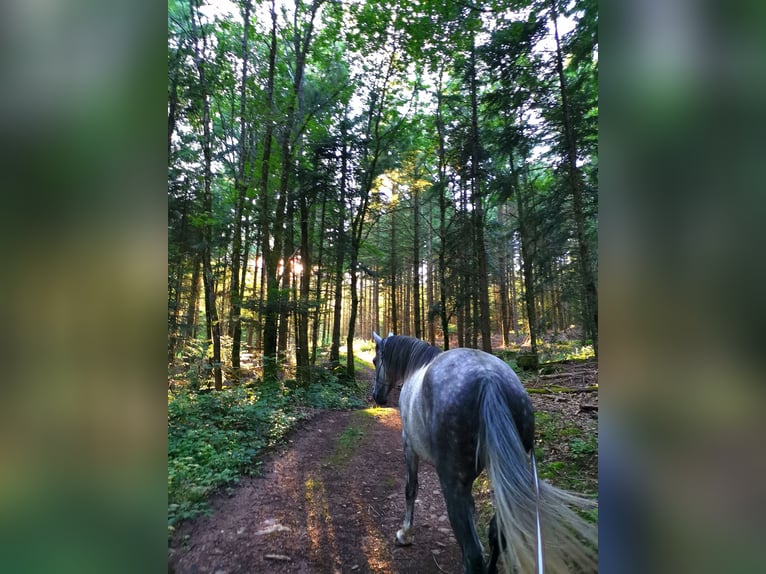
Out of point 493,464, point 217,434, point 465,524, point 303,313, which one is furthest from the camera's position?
point 303,313

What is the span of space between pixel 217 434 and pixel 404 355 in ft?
10.9

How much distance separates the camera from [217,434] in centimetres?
532

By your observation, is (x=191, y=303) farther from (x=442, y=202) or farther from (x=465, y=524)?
(x=442, y=202)

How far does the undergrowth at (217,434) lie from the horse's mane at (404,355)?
2.56 metres

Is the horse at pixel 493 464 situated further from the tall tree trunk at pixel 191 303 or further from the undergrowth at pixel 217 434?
the tall tree trunk at pixel 191 303

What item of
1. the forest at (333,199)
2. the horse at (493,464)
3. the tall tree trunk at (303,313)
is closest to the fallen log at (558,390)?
the forest at (333,199)

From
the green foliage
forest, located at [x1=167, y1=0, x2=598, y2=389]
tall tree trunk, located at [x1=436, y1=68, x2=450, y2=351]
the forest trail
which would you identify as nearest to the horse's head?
the forest trail

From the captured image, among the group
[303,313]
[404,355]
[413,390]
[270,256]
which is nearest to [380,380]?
[404,355]

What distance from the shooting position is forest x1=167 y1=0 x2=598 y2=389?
6180 mm

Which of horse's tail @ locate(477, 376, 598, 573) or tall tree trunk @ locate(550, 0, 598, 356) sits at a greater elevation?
tall tree trunk @ locate(550, 0, 598, 356)

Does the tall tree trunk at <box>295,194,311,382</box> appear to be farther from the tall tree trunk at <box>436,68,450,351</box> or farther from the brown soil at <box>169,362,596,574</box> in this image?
the tall tree trunk at <box>436,68,450,351</box>
